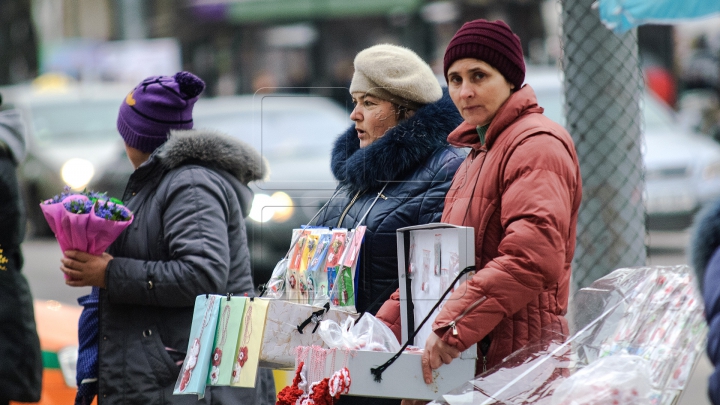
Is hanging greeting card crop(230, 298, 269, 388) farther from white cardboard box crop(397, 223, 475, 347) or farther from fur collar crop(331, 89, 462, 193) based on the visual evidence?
fur collar crop(331, 89, 462, 193)

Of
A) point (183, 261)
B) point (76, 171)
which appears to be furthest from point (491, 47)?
point (76, 171)

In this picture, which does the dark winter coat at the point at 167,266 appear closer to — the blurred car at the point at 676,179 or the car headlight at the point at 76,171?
the blurred car at the point at 676,179

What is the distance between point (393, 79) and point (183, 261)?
0.96 metres

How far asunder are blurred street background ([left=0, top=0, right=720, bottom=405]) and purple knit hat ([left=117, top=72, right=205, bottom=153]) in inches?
19.1

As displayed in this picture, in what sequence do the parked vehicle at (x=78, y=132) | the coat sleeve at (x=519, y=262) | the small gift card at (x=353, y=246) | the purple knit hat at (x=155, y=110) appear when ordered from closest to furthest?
the coat sleeve at (x=519, y=262), the small gift card at (x=353, y=246), the purple knit hat at (x=155, y=110), the parked vehicle at (x=78, y=132)

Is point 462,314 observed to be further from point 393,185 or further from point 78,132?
point 78,132

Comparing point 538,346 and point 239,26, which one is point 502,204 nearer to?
point 538,346

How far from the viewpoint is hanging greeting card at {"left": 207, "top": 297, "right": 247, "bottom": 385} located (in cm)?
264

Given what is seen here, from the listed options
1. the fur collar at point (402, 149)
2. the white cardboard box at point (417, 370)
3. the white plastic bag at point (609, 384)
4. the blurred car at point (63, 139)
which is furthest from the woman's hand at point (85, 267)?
the blurred car at point (63, 139)

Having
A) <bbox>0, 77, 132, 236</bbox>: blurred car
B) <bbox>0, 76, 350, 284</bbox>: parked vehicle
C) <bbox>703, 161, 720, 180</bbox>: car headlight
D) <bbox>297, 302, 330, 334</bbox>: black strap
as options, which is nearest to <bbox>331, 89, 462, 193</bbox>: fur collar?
<bbox>297, 302, 330, 334</bbox>: black strap

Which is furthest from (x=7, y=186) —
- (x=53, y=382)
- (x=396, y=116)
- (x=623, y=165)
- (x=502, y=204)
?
(x=623, y=165)

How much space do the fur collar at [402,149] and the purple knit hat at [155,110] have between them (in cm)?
83

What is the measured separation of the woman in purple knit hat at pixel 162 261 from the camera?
319 cm

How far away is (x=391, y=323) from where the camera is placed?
2.74m
